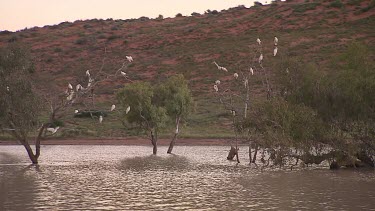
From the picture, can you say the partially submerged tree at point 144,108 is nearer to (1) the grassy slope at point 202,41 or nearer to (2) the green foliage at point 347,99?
(2) the green foliage at point 347,99

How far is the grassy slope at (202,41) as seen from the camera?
260 ft

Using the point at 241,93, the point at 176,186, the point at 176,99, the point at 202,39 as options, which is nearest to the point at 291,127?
the point at 176,186

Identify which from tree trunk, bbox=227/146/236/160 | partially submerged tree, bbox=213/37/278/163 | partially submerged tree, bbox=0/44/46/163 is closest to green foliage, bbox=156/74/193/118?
partially submerged tree, bbox=213/37/278/163

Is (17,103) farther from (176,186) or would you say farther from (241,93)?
(241,93)

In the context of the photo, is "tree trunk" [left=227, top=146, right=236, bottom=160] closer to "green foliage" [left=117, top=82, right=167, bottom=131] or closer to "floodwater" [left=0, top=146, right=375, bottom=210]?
"floodwater" [left=0, top=146, right=375, bottom=210]

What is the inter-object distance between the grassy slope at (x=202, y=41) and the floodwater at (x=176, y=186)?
31.3m

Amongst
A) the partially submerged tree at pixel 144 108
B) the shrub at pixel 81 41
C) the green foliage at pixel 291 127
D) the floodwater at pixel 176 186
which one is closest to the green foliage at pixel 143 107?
the partially submerged tree at pixel 144 108

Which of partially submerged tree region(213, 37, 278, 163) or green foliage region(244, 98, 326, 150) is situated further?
partially submerged tree region(213, 37, 278, 163)

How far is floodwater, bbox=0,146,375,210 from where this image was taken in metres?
19.0

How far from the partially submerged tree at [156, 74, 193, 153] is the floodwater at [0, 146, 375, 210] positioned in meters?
8.34

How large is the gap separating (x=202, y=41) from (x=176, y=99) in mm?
50295

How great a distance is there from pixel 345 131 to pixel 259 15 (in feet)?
238

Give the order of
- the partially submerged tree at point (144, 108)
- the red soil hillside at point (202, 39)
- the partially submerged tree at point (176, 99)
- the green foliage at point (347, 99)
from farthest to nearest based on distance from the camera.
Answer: the red soil hillside at point (202, 39) < the partially submerged tree at point (176, 99) < the partially submerged tree at point (144, 108) < the green foliage at point (347, 99)

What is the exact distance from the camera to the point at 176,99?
4391cm
